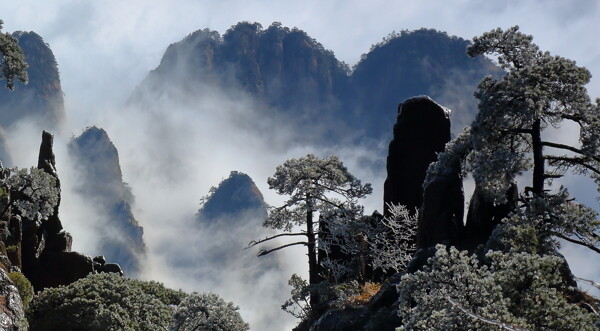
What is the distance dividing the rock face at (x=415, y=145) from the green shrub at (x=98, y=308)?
47.3ft

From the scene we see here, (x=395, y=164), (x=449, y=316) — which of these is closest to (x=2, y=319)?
(x=395, y=164)

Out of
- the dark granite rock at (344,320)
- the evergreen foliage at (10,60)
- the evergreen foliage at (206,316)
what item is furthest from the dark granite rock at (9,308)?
the dark granite rock at (344,320)

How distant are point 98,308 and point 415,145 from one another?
19528 mm

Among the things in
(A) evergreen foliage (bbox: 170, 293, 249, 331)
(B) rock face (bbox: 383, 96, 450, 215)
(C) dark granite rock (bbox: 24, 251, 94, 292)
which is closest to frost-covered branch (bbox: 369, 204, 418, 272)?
(B) rock face (bbox: 383, 96, 450, 215)

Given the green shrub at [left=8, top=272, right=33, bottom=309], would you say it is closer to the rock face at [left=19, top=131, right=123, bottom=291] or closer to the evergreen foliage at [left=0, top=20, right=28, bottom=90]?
the rock face at [left=19, top=131, right=123, bottom=291]

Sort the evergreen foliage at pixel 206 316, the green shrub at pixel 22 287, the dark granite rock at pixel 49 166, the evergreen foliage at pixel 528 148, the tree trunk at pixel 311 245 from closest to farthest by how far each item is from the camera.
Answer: the evergreen foliage at pixel 528 148 < the evergreen foliage at pixel 206 316 < the green shrub at pixel 22 287 < the tree trunk at pixel 311 245 < the dark granite rock at pixel 49 166

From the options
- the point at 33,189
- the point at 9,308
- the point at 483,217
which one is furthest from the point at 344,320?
the point at 33,189

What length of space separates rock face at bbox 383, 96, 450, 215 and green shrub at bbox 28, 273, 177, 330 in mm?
14431

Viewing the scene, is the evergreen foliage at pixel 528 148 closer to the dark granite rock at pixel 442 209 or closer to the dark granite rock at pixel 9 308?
the dark granite rock at pixel 442 209

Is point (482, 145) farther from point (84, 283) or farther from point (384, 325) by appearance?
point (84, 283)

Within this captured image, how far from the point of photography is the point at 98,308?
37469 mm

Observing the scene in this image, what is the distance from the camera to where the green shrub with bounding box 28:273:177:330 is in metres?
37.1

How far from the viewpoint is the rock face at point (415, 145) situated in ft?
127

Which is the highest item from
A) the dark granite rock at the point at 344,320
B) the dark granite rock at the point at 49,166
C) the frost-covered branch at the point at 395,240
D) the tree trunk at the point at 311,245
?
the dark granite rock at the point at 49,166
